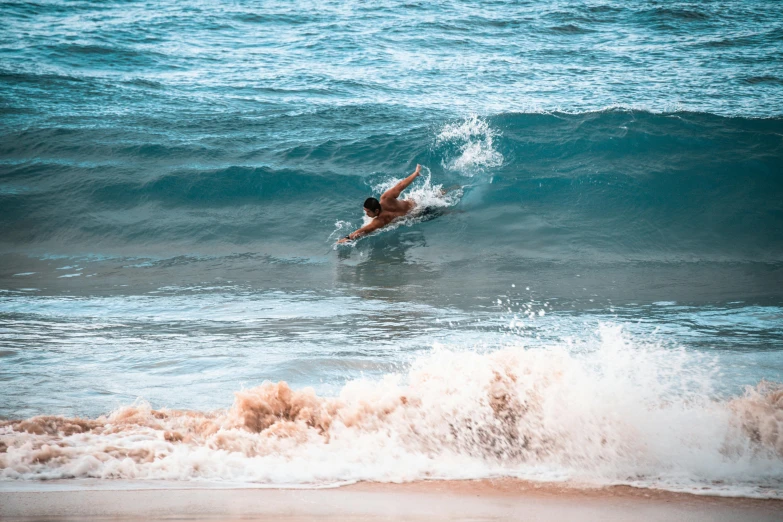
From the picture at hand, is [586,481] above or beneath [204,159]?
beneath

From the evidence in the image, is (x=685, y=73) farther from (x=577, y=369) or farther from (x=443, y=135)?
(x=577, y=369)

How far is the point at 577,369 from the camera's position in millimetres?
3984

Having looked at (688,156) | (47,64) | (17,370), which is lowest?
(17,370)

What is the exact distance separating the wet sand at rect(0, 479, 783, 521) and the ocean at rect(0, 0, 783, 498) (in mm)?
142

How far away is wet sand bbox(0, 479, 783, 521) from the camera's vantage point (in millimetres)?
2807

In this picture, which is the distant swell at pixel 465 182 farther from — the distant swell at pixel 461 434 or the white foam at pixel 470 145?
the distant swell at pixel 461 434

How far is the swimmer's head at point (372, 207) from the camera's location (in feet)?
29.1

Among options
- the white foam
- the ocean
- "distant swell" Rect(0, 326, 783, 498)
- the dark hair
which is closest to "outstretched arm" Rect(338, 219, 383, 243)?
the ocean

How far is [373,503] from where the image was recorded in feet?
9.71

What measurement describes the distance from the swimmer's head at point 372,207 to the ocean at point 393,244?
500 millimetres

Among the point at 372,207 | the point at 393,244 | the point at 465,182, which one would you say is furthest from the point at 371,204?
the point at 465,182

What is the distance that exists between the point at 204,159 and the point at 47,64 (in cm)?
735

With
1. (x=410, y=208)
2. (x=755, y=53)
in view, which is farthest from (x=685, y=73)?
(x=410, y=208)

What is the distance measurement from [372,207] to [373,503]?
6274 mm
